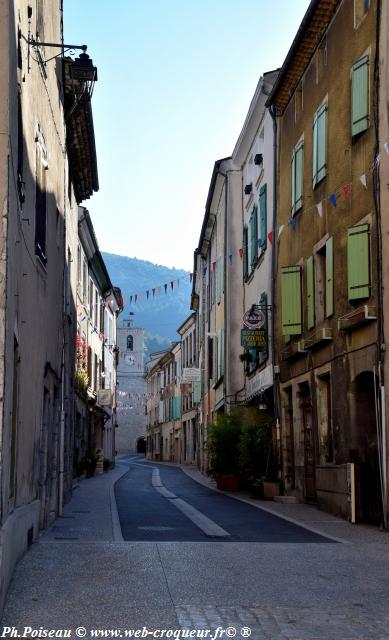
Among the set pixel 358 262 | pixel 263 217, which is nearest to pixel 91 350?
pixel 263 217

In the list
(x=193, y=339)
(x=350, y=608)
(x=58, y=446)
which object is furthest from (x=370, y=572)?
(x=193, y=339)

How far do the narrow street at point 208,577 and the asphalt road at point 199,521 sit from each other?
3 cm

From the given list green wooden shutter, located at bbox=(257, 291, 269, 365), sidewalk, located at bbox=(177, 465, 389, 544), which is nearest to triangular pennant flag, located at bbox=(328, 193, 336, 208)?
sidewalk, located at bbox=(177, 465, 389, 544)

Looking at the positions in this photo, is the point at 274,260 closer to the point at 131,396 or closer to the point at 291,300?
the point at 291,300

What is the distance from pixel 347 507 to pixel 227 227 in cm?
1627

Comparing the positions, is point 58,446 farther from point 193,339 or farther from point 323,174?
point 193,339

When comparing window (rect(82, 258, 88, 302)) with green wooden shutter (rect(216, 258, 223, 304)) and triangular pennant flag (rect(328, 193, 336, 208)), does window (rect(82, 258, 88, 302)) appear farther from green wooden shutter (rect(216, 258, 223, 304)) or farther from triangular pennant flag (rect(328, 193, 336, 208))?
triangular pennant flag (rect(328, 193, 336, 208))

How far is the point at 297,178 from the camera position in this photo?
19766 millimetres

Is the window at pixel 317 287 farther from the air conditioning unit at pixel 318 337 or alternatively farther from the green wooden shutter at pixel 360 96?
the green wooden shutter at pixel 360 96

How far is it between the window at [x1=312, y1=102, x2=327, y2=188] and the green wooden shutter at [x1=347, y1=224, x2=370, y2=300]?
2.87m

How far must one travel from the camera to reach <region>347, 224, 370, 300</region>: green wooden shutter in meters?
14.6

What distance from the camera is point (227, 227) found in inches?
1196

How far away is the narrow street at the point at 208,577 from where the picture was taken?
273 inches

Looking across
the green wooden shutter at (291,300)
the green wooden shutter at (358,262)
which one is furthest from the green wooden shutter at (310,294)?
the green wooden shutter at (358,262)
